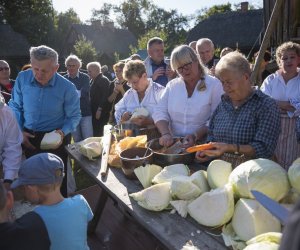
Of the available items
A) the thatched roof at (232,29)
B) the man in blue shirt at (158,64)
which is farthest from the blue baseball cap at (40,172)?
the thatched roof at (232,29)

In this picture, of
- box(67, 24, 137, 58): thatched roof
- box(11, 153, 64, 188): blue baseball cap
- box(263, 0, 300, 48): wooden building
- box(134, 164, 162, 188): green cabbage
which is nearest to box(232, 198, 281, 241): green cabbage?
box(134, 164, 162, 188): green cabbage

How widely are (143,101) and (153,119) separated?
453 mm

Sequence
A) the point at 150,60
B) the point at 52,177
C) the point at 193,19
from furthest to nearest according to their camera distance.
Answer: the point at 193,19 → the point at 150,60 → the point at 52,177

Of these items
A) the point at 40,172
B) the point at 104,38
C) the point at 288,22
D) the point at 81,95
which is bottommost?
the point at 81,95

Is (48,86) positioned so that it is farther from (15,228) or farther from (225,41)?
(225,41)

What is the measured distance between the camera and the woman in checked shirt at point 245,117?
7.14ft

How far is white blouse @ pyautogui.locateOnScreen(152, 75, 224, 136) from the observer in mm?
2770

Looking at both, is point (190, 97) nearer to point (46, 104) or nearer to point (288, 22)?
point (46, 104)

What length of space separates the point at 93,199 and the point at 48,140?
4.48 ft

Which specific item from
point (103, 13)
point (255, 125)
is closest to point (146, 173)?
point (255, 125)

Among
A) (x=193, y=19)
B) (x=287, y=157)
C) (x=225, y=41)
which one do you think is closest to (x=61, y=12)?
(x=193, y=19)

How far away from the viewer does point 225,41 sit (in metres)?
25.7

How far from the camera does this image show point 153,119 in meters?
3.05

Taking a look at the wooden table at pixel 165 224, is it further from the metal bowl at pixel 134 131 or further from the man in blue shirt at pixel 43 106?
the man in blue shirt at pixel 43 106
